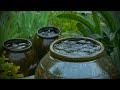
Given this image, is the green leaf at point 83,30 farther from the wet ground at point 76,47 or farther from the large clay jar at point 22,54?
the large clay jar at point 22,54

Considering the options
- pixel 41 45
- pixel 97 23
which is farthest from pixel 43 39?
pixel 97 23

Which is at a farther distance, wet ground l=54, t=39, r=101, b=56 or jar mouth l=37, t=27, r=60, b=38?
jar mouth l=37, t=27, r=60, b=38

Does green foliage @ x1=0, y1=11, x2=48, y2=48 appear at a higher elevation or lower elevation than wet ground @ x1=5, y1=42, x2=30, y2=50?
higher

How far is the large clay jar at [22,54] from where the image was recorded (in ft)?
4.07

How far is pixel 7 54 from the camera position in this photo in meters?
1.24

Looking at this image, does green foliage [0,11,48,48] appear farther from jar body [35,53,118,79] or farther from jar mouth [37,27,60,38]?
jar body [35,53,118,79]

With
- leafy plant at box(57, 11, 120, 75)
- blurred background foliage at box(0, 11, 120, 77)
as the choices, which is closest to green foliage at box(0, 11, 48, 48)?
blurred background foliage at box(0, 11, 120, 77)

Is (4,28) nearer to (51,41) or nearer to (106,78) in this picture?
(51,41)

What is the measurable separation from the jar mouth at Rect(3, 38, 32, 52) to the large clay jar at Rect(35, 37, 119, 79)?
0.11 m

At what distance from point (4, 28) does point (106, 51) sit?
465 mm

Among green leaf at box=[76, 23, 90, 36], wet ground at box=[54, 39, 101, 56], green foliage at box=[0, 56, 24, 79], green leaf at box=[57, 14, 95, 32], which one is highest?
green leaf at box=[57, 14, 95, 32]

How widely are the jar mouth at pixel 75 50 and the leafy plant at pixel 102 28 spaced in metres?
0.08

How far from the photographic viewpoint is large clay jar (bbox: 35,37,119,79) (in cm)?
112
